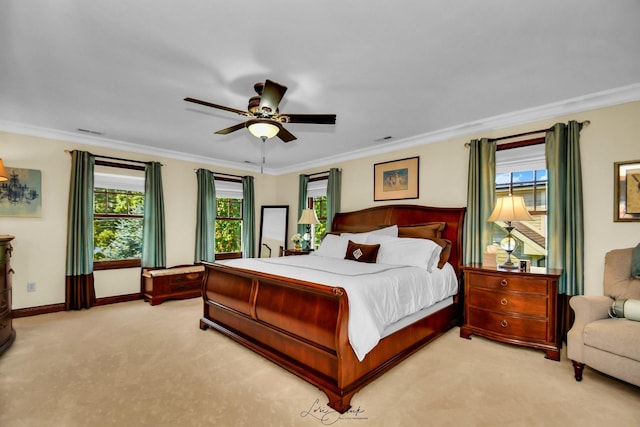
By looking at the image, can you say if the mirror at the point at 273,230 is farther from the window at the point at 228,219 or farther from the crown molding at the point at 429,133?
the crown molding at the point at 429,133

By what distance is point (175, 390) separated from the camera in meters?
2.33

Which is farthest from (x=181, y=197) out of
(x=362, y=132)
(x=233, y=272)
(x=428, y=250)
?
(x=428, y=250)

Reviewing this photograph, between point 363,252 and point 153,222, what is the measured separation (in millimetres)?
3604

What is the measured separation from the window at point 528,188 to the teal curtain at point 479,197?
169mm

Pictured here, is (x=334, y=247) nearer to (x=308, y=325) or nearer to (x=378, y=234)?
(x=378, y=234)

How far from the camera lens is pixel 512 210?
10.5 feet

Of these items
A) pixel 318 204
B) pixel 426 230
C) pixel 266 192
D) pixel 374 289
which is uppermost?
pixel 266 192

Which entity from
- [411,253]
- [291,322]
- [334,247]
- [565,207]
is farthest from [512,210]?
[291,322]

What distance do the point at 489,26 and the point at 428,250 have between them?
7.19ft

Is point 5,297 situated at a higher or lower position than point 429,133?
lower

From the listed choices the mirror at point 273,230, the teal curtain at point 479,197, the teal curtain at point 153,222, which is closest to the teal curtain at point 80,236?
the teal curtain at point 153,222

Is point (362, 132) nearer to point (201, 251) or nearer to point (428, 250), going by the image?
point (428, 250)

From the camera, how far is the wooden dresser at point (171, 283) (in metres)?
4.82

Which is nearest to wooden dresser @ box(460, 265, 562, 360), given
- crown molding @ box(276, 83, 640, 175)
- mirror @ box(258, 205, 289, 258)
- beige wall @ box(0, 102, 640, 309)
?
beige wall @ box(0, 102, 640, 309)
